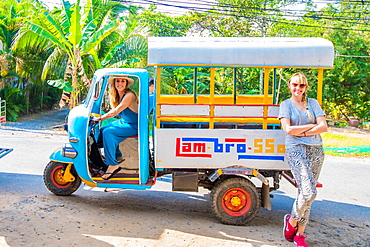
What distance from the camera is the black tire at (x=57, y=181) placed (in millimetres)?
5801

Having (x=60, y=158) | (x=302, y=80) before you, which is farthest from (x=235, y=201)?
(x=60, y=158)

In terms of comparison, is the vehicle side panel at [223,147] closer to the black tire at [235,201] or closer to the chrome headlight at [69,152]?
the black tire at [235,201]

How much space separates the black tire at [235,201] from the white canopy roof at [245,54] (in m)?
1.57

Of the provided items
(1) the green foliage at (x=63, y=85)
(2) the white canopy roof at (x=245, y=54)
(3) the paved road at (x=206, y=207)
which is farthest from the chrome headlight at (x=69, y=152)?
(1) the green foliage at (x=63, y=85)

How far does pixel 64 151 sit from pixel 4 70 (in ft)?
39.7

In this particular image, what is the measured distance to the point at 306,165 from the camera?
428 cm

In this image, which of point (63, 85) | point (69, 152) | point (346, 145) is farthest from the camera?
point (63, 85)

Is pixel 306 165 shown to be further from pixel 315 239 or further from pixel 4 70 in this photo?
pixel 4 70

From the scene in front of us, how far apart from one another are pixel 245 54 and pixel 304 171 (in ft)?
5.35

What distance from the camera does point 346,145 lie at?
13.0 m

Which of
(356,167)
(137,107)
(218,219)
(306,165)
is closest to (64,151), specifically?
(137,107)

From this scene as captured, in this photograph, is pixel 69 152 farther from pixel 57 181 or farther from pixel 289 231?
pixel 289 231

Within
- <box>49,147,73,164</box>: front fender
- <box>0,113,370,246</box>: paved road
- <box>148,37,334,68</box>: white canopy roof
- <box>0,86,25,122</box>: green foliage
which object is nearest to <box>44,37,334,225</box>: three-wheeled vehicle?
<box>148,37,334,68</box>: white canopy roof

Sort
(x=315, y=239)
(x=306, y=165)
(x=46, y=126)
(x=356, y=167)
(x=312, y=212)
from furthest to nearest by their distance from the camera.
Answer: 1. (x=46, y=126)
2. (x=356, y=167)
3. (x=312, y=212)
4. (x=315, y=239)
5. (x=306, y=165)
